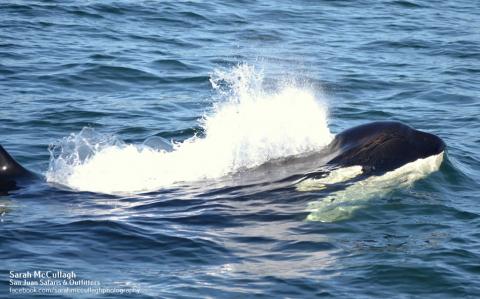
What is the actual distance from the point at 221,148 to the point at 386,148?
2503 millimetres

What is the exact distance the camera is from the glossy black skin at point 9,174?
12.3 m

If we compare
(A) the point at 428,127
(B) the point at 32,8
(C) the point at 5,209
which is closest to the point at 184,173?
(C) the point at 5,209

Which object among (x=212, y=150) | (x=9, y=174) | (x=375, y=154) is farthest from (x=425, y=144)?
(x=9, y=174)

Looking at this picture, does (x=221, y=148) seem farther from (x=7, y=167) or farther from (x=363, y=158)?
(x=7, y=167)

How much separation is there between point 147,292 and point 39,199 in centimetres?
330

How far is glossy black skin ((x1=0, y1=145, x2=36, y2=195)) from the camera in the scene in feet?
40.4

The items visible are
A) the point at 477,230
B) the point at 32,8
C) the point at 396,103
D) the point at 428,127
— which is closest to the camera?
the point at 477,230

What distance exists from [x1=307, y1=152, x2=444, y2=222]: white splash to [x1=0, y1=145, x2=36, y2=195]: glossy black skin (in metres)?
3.71

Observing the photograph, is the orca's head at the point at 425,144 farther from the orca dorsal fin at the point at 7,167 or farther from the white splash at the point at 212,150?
the orca dorsal fin at the point at 7,167

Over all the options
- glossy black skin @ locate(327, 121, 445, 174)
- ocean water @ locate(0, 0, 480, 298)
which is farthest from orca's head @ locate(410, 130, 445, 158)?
ocean water @ locate(0, 0, 480, 298)

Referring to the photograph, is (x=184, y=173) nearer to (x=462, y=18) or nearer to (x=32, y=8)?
(x=32, y=8)

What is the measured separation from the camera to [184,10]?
26.1m

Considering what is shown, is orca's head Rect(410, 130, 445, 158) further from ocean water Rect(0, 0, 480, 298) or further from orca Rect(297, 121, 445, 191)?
ocean water Rect(0, 0, 480, 298)

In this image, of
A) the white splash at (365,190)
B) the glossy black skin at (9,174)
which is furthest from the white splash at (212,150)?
the white splash at (365,190)
